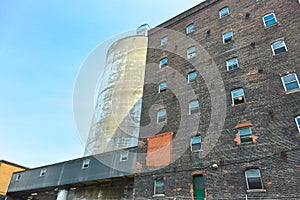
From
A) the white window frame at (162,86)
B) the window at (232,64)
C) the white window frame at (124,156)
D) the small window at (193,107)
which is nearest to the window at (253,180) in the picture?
the small window at (193,107)

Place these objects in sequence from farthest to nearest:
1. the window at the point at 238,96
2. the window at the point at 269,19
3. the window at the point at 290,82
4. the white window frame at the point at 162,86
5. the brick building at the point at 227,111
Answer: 1. the white window frame at the point at 162,86
2. the window at the point at 269,19
3. the window at the point at 238,96
4. the window at the point at 290,82
5. the brick building at the point at 227,111

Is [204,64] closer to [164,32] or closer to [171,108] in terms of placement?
[171,108]

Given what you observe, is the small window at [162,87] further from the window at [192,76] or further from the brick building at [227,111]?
the window at [192,76]

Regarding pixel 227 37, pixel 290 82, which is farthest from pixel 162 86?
pixel 290 82

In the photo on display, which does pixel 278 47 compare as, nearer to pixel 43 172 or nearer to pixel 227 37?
pixel 227 37

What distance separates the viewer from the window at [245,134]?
13367 millimetres

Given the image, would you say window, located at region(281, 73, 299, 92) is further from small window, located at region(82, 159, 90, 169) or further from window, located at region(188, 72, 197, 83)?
small window, located at region(82, 159, 90, 169)

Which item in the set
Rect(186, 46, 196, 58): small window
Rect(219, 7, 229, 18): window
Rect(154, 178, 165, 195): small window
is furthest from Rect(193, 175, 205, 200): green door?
Rect(219, 7, 229, 18): window

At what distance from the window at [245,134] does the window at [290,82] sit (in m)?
3.36

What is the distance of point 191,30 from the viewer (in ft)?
70.4

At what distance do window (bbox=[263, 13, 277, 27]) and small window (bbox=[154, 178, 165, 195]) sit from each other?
13.8 metres

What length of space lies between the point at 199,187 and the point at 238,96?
21.3 ft

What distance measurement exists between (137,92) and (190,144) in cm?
1369

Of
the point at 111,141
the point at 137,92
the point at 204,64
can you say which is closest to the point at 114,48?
the point at 137,92
